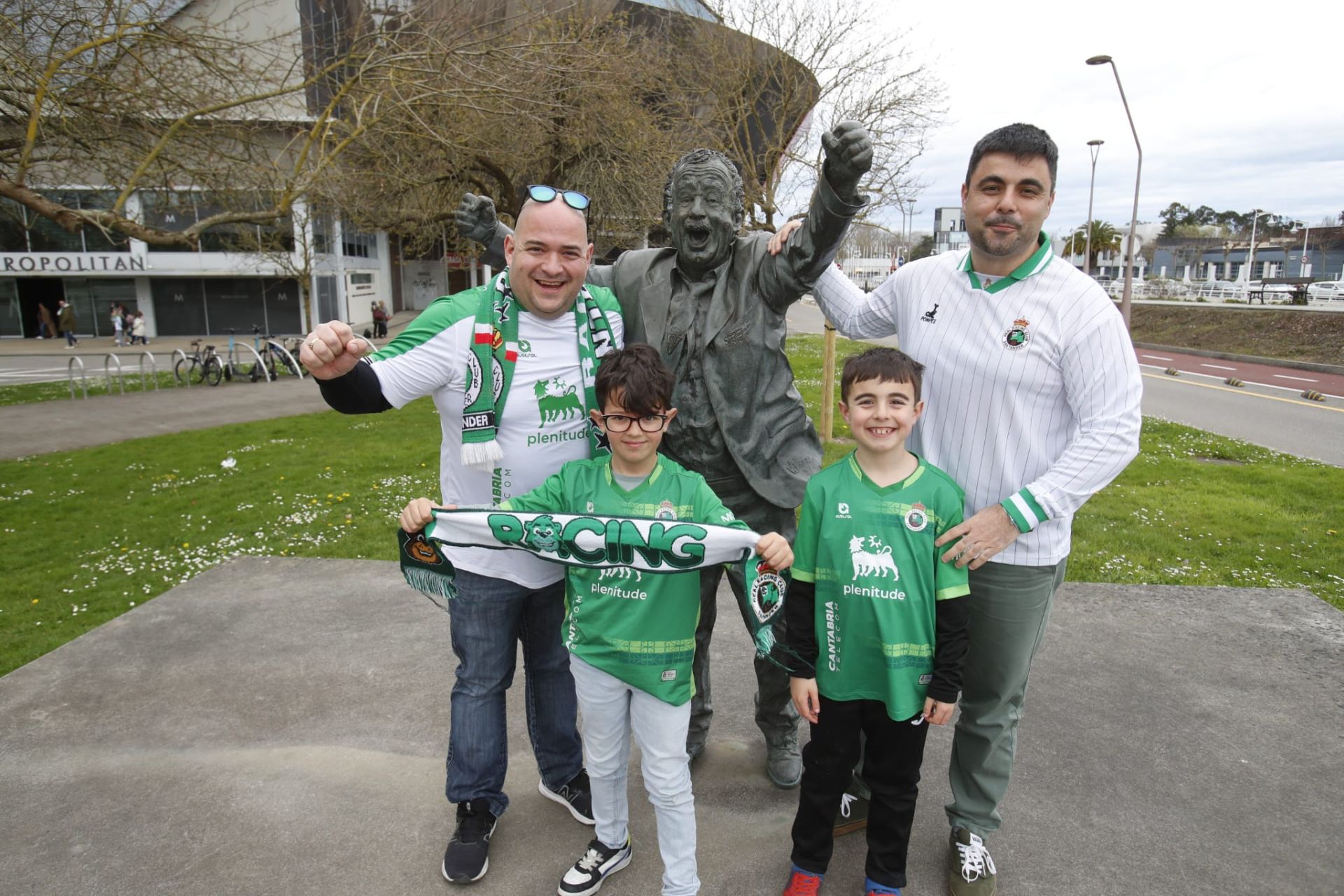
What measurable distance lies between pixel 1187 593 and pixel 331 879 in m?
4.93

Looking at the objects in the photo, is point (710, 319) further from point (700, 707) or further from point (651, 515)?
point (700, 707)

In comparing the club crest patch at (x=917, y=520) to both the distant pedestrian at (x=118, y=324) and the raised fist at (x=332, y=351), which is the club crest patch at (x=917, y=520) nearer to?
the raised fist at (x=332, y=351)

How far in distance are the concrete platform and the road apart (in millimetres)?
4380

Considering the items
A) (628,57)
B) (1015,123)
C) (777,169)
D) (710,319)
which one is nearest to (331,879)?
(710,319)

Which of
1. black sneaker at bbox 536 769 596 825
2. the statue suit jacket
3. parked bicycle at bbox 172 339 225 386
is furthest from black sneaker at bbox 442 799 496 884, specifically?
parked bicycle at bbox 172 339 225 386

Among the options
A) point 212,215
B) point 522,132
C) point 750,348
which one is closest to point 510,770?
point 750,348

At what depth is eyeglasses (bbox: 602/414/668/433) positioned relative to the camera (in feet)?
7.51

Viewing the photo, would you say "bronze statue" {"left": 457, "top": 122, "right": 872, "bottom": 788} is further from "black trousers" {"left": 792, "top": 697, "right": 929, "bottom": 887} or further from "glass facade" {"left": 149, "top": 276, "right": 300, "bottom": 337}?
"glass facade" {"left": 149, "top": 276, "right": 300, "bottom": 337}

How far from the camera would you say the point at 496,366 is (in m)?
2.53

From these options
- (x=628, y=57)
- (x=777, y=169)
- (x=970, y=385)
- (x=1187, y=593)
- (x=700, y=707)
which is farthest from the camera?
(x=777, y=169)

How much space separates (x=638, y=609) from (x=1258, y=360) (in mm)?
26758

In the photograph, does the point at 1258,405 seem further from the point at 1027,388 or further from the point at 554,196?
the point at 554,196

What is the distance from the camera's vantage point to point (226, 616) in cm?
451

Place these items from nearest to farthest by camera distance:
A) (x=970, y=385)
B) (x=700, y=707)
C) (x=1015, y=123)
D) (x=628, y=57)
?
(x=1015, y=123) → (x=970, y=385) → (x=700, y=707) → (x=628, y=57)
